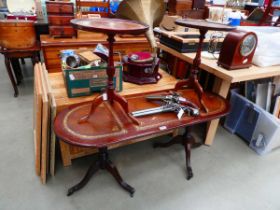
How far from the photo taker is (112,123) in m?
1.08

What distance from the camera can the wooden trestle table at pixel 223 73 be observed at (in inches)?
51.0

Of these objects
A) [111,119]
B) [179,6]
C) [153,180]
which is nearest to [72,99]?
[111,119]

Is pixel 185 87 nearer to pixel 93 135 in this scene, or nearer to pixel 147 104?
pixel 147 104

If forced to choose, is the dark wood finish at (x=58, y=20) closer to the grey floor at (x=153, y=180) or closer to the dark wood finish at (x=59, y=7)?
the dark wood finish at (x=59, y=7)

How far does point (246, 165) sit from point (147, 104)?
3.18 feet

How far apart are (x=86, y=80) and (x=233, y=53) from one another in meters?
0.97

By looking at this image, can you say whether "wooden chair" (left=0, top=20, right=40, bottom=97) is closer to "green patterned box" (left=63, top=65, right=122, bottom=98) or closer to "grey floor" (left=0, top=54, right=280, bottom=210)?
"grey floor" (left=0, top=54, right=280, bottom=210)

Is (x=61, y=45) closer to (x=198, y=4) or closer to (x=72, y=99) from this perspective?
(x=72, y=99)

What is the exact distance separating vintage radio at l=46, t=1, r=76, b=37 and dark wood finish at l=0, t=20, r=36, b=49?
217mm

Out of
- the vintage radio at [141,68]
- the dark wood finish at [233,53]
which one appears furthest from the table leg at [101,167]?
the dark wood finish at [233,53]

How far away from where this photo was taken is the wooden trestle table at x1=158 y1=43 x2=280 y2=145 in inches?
51.0

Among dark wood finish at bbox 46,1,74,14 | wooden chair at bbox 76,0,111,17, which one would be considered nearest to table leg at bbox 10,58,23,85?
dark wood finish at bbox 46,1,74,14

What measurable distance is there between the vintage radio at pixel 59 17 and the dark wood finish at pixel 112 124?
4.23ft

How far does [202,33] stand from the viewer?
115cm
